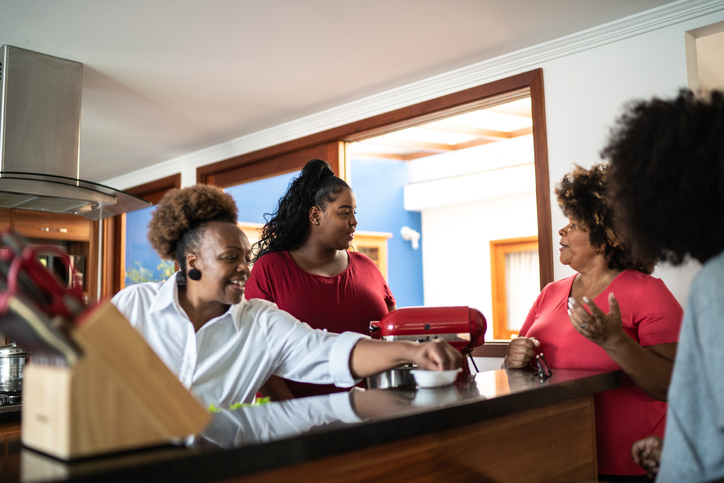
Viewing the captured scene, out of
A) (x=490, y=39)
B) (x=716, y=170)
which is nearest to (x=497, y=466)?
(x=716, y=170)

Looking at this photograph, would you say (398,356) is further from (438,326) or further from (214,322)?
(214,322)

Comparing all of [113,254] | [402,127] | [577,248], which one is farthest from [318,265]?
[113,254]

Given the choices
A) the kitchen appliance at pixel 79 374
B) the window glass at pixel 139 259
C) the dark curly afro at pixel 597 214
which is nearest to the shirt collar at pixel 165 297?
the kitchen appliance at pixel 79 374

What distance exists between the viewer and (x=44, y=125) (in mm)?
3146

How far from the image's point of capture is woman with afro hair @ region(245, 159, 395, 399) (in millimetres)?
2377

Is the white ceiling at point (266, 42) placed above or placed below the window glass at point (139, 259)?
above

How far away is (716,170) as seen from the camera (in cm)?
106

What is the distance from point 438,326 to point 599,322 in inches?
16.9

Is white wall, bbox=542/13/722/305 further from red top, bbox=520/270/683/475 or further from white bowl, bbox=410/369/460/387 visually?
white bowl, bbox=410/369/460/387

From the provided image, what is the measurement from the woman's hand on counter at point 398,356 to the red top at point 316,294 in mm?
776

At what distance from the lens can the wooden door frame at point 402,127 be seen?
304 cm

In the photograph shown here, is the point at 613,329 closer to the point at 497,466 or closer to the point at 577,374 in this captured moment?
the point at 577,374

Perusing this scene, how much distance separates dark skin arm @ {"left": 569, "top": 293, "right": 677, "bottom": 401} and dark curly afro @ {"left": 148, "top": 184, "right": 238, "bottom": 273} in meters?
1.04

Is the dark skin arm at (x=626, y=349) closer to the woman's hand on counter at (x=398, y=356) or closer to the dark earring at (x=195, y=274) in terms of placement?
the woman's hand on counter at (x=398, y=356)
